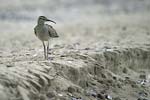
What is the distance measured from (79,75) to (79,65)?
0.95ft

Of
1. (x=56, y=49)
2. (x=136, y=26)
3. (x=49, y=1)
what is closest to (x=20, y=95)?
(x=56, y=49)

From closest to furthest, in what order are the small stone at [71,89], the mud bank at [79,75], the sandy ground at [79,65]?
the mud bank at [79,75] → the sandy ground at [79,65] → the small stone at [71,89]

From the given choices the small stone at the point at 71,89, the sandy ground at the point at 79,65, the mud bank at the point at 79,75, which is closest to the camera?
the mud bank at the point at 79,75

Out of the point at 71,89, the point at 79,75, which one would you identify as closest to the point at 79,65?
the point at 79,75

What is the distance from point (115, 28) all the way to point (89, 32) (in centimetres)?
112

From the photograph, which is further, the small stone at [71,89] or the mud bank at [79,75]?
the small stone at [71,89]

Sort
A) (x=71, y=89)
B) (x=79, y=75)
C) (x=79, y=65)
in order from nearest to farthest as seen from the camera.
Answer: (x=71, y=89), (x=79, y=75), (x=79, y=65)

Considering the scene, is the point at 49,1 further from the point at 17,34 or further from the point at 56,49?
the point at 56,49

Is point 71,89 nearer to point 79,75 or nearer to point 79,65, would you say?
point 79,75

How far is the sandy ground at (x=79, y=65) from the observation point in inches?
340

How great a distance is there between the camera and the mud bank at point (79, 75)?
8398mm

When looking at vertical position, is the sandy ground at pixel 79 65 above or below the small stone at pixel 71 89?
above

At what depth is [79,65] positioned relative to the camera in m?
10.0

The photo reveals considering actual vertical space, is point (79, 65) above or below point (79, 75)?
above
